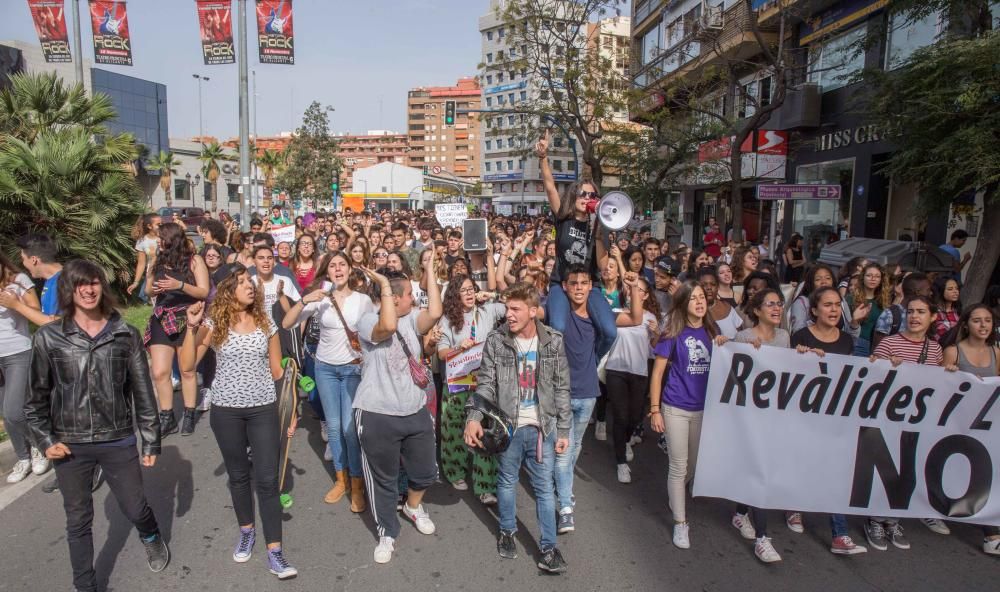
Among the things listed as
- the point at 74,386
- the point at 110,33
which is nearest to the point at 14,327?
the point at 74,386

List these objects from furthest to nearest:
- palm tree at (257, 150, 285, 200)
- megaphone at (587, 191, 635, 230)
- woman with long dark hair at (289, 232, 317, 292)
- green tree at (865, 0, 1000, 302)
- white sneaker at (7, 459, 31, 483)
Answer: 1. palm tree at (257, 150, 285, 200)
2. green tree at (865, 0, 1000, 302)
3. woman with long dark hair at (289, 232, 317, 292)
4. white sneaker at (7, 459, 31, 483)
5. megaphone at (587, 191, 635, 230)

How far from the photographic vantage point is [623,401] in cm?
549

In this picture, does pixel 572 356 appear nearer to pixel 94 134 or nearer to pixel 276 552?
pixel 276 552

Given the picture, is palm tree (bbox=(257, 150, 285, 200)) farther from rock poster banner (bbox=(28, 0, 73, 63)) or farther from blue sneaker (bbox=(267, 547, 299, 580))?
blue sneaker (bbox=(267, 547, 299, 580))

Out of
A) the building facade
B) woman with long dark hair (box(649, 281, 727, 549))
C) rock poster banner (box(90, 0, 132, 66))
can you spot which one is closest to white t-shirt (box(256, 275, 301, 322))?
woman with long dark hair (box(649, 281, 727, 549))

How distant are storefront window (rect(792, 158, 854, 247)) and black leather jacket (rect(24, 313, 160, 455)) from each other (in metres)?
17.8

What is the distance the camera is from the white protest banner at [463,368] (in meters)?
4.68

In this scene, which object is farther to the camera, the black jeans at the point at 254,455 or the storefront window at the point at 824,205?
the storefront window at the point at 824,205

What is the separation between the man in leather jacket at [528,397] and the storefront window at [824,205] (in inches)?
630

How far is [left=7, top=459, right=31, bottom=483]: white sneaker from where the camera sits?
5.00 m

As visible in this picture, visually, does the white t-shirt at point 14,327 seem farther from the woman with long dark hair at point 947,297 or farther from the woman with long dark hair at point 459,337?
the woman with long dark hair at point 947,297

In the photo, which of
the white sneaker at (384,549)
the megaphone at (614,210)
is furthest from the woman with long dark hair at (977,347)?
the white sneaker at (384,549)

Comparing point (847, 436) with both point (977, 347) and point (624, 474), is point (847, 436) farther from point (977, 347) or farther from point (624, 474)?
point (624, 474)

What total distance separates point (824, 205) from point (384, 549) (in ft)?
61.1
